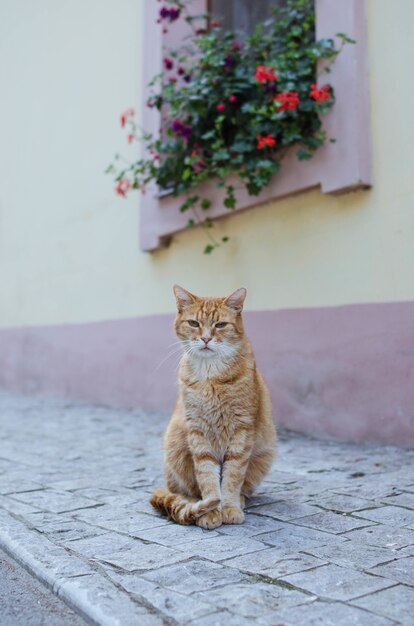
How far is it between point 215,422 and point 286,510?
0.55m

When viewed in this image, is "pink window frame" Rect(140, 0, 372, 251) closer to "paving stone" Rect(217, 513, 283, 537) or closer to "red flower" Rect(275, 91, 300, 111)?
"red flower" Rect(275, 91, 300, 111)

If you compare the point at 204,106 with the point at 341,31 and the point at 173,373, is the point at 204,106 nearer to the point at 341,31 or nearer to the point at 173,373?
the point at 341,31

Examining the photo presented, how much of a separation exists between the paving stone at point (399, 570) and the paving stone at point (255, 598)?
34 centimetres

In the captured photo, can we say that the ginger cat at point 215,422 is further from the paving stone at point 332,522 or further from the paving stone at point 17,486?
the paving stone at point 17,486

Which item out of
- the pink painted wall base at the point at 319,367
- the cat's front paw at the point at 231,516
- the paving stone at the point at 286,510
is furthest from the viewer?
the pink painted wall base at the point at 319,367

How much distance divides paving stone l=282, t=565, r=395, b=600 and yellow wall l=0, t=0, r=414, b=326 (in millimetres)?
2438

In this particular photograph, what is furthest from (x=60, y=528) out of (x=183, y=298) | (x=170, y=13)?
(x=170, y=13)

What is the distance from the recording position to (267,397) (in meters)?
3.36

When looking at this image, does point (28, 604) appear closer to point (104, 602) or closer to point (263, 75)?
point (104, 602)

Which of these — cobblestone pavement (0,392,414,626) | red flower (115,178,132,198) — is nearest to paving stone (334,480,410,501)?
cobblestone pavement (0,392,414,626)

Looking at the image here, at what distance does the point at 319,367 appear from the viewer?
4738 mm

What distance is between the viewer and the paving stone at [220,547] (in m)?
2.38

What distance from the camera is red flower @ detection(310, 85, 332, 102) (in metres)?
4.38

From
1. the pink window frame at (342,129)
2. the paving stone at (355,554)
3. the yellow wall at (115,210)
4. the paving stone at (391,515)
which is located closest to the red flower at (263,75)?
the pink window frame at (342,129)
